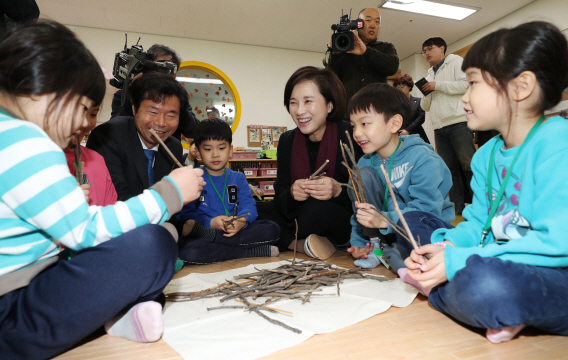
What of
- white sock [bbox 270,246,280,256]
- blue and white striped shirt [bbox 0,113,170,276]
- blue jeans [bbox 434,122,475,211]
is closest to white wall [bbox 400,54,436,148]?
blue jeans [bbox 434,122,475,211]

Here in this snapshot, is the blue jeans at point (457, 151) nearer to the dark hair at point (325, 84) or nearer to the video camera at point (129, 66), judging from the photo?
the dark hair at point (325, 84)

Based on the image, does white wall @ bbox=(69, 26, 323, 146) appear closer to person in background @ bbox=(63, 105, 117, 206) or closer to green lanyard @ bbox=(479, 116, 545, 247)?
person in background @ bbox=(63, 105, 117, 206)

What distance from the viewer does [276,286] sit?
1.24 m

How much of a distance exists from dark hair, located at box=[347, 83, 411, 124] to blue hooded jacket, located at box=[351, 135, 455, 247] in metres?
0.15

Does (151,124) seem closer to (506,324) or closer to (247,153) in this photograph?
(506,324)

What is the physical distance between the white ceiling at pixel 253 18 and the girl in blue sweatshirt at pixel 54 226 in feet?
14.3

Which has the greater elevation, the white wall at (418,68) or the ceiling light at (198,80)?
the white wall at (418,68)

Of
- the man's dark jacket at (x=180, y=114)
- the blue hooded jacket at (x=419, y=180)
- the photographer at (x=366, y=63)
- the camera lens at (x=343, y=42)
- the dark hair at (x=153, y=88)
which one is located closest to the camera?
the blue hooded jacket at (x=419, y=180)

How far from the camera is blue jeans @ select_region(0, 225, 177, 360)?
29.4 inches

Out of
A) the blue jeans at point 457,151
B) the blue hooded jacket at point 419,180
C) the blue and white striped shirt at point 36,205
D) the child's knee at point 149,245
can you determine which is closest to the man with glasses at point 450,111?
the blue jeans at point 457,151

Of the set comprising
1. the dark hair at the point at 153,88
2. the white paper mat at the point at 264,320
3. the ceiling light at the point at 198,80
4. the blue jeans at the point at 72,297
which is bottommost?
the white paper mat at the point at 264,320

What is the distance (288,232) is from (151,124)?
1.05 metres

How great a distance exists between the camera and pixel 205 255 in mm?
1879

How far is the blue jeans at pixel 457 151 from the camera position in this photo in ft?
11.4
